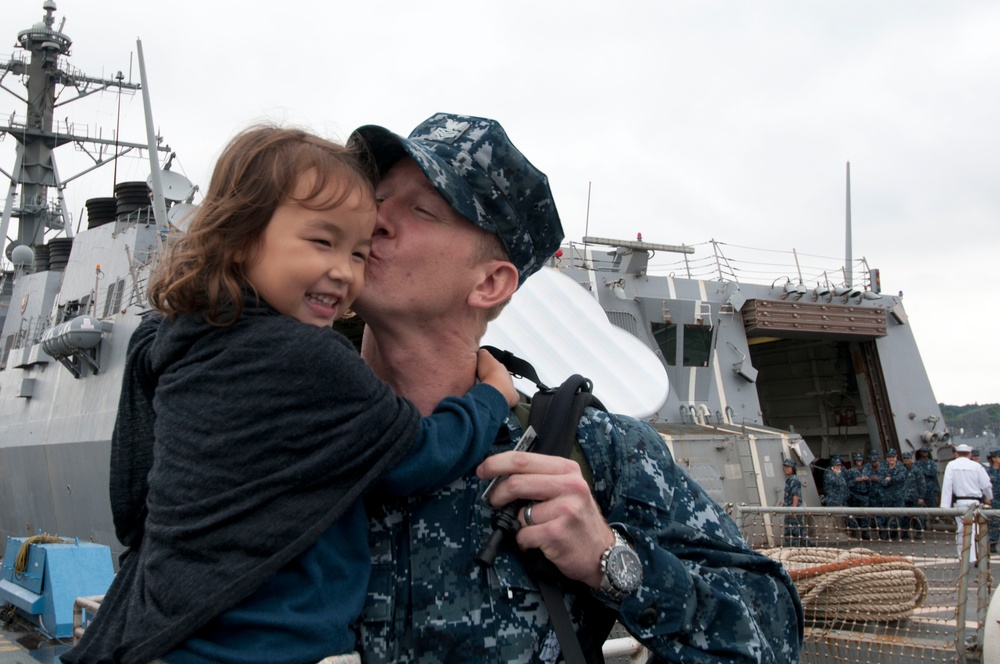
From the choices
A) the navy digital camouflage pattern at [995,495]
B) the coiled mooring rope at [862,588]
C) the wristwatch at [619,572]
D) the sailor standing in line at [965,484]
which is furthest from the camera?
the navy digital camouflage pattern at [995,495]

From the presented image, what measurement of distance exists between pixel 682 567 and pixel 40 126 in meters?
21.1

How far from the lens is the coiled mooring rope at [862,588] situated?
4602 millimetres

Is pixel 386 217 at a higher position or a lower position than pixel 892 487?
higher

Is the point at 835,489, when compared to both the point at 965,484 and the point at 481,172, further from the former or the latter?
the point at 481,172

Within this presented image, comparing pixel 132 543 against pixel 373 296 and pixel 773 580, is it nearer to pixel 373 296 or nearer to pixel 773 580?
pixel 373 296

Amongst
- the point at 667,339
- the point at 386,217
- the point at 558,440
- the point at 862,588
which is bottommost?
the point at 862,588

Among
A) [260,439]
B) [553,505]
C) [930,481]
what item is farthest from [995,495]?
[260,439]

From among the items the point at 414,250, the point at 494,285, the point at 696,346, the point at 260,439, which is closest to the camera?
the point at 260,439

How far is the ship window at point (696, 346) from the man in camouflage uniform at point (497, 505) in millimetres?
10879

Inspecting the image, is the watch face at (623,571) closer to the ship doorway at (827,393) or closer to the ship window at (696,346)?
the ship window at (696,346)

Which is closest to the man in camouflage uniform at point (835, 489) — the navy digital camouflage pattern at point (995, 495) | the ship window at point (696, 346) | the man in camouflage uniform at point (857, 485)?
the man in camouflage uniform at point (857, 485)

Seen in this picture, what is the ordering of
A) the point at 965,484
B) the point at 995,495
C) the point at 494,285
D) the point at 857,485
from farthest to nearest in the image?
the point at 857,485 → the point at 995,495 → the point at 965,484 → the point at 494,285

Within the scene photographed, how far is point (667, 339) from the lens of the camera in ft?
40.4

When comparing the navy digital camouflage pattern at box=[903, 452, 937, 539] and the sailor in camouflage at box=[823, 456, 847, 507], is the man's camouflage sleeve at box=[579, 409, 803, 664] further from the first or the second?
the navy digital camouflage pattern at box=[903, 452, 937, 539]
